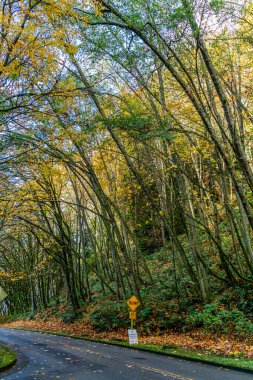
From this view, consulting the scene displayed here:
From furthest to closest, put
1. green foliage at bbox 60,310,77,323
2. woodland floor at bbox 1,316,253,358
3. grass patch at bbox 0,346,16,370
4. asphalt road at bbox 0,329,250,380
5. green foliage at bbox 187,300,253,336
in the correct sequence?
green foliage at bbox 60,310,77,323, green foliage at bbox 187,300,253,336, woodland floor at bbox 1,316,253,358, grass patch at bbox 0,346,16,370, asphalt road at bbox 0,329,250,380

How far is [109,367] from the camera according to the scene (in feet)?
25.3

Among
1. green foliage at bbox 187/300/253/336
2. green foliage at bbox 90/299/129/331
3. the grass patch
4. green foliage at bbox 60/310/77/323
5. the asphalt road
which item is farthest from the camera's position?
green foliage at bbox 60/310/77/323

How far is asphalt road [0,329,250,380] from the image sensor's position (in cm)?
657

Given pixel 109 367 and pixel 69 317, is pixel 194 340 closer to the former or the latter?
pixel 109 367

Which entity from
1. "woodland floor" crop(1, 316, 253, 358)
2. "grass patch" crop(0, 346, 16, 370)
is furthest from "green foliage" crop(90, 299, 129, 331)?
"grass patch" crop(0, 346, 16, 370)

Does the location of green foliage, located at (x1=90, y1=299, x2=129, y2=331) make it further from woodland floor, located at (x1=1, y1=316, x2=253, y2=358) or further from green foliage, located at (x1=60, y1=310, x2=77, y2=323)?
green foliage, located at (x1=60, y1=310, x2=77, y2=323)

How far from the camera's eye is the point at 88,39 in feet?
30.8

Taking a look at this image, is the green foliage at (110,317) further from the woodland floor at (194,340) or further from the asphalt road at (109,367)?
the asphalt road at (109,367)

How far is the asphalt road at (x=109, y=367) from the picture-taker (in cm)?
657

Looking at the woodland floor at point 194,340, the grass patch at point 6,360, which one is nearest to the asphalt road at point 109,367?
the grass patch at point 6,360

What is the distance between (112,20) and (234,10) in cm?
327

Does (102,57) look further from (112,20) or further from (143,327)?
(143,327)

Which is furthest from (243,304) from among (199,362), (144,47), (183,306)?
(144,47)

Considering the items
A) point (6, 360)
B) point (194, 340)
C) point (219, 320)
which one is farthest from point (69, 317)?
point (219, 320)
